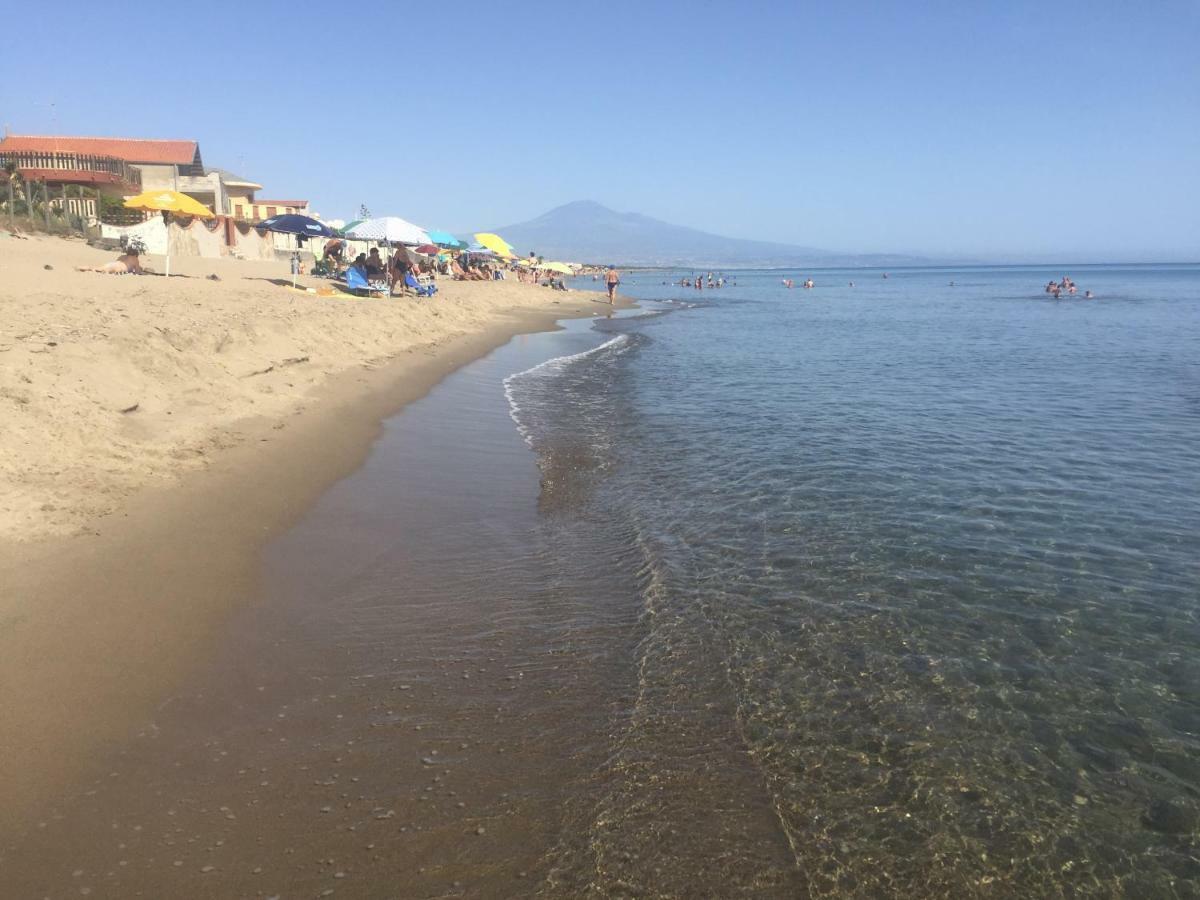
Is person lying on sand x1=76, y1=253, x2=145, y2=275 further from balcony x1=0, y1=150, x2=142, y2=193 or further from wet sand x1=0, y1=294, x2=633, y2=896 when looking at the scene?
balcony x1=0, y1=150, x2=142, y2=193

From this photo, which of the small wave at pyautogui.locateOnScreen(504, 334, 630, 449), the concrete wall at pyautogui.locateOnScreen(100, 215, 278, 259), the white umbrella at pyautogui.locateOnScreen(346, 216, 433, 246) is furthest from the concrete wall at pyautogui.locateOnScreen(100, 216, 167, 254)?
the small wave at pyautogui.locateOnScreen(504, 334, 630, 449)

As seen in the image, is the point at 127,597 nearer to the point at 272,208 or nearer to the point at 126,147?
the point at 126,147

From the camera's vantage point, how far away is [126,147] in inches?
1879

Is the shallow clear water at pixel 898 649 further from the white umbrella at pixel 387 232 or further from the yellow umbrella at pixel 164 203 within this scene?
the white umbrella at pixel 387 232

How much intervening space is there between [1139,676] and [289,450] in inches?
318

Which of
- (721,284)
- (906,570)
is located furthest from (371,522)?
(721,284)

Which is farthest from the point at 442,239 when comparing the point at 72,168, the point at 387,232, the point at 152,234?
the point at 72,168

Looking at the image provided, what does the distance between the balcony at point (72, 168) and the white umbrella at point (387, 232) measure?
1475 cm

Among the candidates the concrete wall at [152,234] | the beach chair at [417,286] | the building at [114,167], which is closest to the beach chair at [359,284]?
the beach chair at [417,286]

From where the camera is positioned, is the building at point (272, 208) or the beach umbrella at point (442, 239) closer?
the beach umbrella at point (442, 239)

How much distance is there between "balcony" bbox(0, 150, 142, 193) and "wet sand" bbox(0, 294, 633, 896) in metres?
33.9

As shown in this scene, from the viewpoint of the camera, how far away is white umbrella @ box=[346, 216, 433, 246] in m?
28.4

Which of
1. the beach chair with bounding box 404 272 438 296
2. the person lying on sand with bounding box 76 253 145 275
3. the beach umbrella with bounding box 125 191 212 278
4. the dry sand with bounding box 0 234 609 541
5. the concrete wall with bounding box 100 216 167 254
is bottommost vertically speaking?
the dry sand with bounding box 0 234 609 541

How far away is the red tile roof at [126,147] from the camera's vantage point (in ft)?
148
